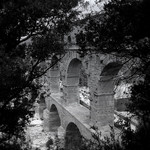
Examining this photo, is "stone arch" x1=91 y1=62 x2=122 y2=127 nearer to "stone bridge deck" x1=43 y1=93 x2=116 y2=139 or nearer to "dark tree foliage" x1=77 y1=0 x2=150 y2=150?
"stone bridge deck" x1=43 y1=93 x2=116 y2=139

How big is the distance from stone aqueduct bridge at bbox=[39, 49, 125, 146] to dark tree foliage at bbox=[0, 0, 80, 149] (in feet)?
5.31

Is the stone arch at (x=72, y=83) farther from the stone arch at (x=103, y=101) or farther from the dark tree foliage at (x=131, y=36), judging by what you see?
the dark tree foliage at (x=131, y=36)

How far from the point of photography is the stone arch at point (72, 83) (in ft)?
40.9

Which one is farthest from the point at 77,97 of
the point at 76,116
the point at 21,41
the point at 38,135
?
the point at 21,41

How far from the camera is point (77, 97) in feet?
44.4

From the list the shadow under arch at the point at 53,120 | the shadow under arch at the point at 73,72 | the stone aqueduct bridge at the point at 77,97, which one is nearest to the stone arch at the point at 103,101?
the stone aqueduct bridge at the point at 77,97

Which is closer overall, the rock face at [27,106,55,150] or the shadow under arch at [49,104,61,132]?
the rock face at [27,106,55,150]

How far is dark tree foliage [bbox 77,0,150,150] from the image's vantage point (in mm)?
3348

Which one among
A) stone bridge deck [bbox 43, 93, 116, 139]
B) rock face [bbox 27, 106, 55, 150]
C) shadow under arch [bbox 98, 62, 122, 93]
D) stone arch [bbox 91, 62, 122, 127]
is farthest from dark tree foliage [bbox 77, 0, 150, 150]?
rock face [bbox 27, 106, 55, 150]

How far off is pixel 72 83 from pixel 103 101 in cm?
405

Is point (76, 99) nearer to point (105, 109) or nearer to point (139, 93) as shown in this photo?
point (105, 109)

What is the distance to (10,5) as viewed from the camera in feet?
13.2

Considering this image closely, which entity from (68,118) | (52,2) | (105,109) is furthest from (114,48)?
(68,118)

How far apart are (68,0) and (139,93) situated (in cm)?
276
